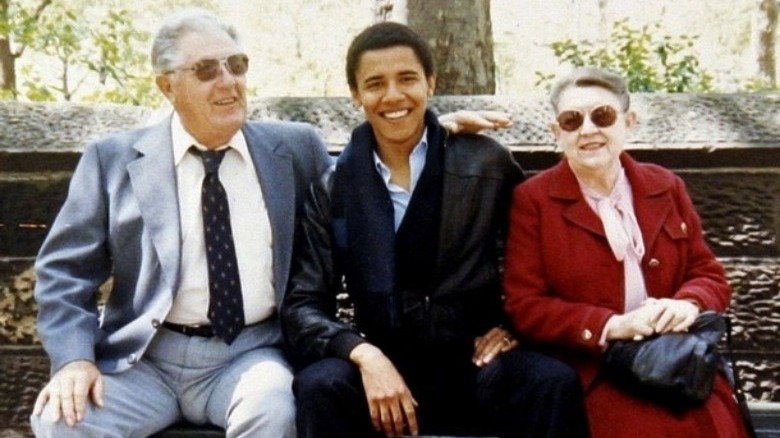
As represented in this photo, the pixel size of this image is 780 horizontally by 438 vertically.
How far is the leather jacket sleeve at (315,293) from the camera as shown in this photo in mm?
3094

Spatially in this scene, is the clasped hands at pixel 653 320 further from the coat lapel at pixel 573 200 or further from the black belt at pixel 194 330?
the black belt at pixel 194 330

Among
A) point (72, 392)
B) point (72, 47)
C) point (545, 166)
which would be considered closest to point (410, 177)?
point (545, 166)

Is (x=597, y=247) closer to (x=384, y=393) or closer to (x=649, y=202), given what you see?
(x=649, y=202)

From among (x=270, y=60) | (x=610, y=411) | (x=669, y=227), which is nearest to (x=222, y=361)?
(x=610, y=411)

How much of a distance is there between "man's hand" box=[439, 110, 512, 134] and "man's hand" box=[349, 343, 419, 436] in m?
0.82

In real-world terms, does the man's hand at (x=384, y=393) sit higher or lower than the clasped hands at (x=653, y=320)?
lower

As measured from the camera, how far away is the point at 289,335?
3.22 m

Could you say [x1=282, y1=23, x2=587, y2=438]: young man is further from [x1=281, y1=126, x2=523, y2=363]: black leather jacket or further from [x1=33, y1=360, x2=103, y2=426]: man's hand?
[x1=33, y1=360, x2=103, y2=426]: man's hand

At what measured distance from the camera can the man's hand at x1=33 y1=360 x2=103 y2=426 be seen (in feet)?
9.77

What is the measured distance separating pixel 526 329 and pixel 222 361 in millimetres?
1006

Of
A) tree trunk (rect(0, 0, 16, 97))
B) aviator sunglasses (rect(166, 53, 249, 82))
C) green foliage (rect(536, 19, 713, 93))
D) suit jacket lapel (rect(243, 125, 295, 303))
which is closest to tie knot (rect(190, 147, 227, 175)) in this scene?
suit jacket lapel (rect(243, 125, 295, 303))

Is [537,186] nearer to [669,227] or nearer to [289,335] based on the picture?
[669,227]

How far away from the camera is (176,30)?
3.26m

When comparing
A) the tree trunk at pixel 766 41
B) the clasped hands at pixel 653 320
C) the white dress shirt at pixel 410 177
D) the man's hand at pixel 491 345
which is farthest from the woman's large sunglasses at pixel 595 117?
the tree trunk at pixel 766 41
